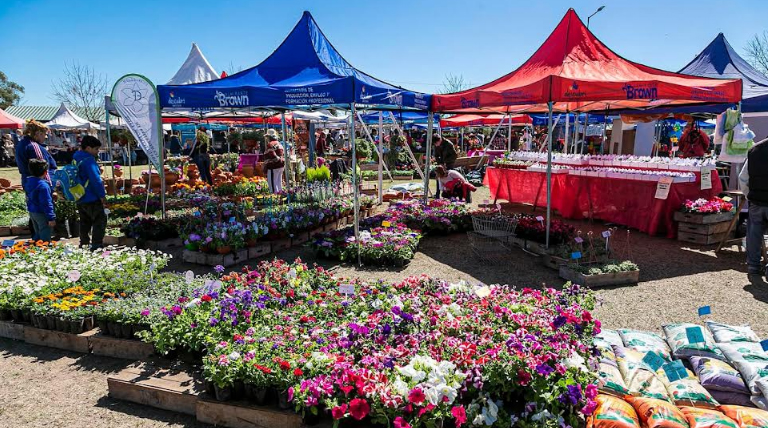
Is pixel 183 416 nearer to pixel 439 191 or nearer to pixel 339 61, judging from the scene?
pixel 339 61

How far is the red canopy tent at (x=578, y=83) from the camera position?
269 inches

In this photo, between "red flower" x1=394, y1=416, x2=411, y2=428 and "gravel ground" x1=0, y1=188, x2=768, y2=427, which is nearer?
"red flower" x1=394, y1=416, x2=411, y2=428

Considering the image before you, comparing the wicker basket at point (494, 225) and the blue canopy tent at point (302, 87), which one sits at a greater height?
the blue canopy tent at point (302, 87)

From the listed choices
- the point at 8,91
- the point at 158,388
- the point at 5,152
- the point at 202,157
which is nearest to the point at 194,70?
the point at 202,157

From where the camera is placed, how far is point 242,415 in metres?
3.12

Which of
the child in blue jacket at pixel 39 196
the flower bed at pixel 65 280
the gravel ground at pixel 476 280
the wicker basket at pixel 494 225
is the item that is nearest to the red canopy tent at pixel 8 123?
the child in blue jacket at pixel 39 196

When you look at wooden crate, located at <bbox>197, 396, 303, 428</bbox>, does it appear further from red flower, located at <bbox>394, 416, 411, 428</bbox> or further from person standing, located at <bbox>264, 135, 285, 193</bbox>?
person standing, located at <bbox>264, 135, 285, 193</bbox>

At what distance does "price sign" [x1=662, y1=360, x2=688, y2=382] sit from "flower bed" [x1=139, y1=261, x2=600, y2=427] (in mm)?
508

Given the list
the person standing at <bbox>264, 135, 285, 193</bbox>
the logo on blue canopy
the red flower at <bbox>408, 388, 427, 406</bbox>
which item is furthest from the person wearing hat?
the red flower at <bbox>408, 388, 427, 406</bbox>

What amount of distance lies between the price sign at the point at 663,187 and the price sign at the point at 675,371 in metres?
5.74

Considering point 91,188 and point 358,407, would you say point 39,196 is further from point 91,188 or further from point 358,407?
point 358,407

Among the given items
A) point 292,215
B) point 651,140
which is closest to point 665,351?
point 292,215

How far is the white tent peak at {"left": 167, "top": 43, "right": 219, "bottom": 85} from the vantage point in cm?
1316

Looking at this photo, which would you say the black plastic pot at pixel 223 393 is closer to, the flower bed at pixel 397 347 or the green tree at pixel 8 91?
the flower bed at pixel 397 347
